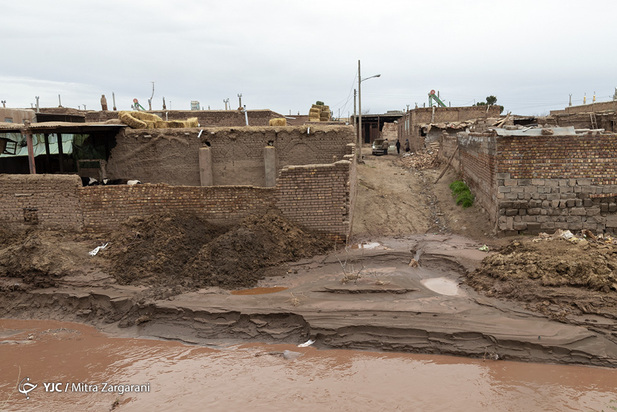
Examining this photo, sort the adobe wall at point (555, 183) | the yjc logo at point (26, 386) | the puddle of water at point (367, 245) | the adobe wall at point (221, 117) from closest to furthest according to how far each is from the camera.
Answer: the yjc logo at point (26, 386), the adobe wall at point (555, 183), the puddle of water at point (367, 245), the adobe wall at point (221, 117)

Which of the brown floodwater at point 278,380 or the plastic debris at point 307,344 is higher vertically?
the plastic debris at point 307,344

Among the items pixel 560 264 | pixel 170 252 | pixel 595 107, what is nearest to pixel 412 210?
pixel 560 264

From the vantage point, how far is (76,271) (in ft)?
27.0

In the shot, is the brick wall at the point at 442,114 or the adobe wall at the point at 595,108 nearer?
the adobe wall at the point at 595,108

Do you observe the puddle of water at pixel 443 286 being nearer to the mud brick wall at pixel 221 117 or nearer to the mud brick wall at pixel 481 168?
the mud brick wall at pixel 481 168

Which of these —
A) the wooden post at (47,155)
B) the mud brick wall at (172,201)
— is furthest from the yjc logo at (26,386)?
the wooden post at (47,155)

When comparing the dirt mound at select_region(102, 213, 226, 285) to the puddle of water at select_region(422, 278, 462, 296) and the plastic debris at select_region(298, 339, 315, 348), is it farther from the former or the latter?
the puddle of water at select_region(422, 278, 462, 296)

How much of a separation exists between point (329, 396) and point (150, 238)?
559 cm

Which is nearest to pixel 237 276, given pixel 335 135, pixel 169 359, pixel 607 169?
pixel 169 359

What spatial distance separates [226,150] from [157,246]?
180 inches

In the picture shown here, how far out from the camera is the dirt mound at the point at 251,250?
805 cm

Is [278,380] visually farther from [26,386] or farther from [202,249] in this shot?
[202,249]

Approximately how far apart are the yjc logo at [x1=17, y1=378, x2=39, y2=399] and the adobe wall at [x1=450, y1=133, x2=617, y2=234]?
384 inches

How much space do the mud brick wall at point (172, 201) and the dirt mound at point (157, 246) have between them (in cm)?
26
